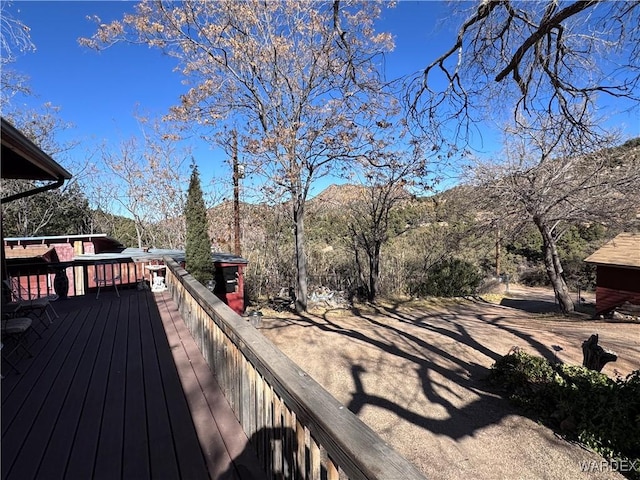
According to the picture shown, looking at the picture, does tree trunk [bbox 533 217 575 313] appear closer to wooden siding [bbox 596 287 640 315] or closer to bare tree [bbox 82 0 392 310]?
wooden siding [bbox 596 287 640 315]

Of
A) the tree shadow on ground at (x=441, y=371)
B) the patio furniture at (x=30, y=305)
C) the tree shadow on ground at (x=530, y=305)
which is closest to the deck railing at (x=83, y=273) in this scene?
the patio furniture at (x=30, y=305)

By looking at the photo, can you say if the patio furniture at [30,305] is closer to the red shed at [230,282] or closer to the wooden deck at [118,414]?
the wooden deck at [118,414]

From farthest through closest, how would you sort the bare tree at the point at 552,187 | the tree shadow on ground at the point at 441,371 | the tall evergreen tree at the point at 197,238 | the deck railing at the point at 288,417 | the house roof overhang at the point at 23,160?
the tall evergreen tree at the point at 197,238
the bare tree at the point at 552,187
the tree shadow on ground at the point at 441,371
the house roof overhang at the point at 23,160
the deck railing at the point at 288,417

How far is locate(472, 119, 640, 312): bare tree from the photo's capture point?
411 inches

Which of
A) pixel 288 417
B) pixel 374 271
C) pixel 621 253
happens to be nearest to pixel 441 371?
pixel 288 417

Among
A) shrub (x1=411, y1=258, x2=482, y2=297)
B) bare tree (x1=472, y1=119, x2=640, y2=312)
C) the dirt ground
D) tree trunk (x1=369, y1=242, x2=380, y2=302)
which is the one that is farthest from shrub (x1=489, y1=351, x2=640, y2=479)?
shrub (x1=411, y1=258, x2=482, y2=297)

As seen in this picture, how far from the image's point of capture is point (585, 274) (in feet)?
75.6

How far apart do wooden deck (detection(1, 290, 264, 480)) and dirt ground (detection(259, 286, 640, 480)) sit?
9.48 ft

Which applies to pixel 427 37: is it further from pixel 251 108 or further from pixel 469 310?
pixel 469 310

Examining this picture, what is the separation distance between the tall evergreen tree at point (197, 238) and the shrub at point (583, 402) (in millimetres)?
8748

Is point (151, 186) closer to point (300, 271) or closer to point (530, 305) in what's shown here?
point (300, 271)

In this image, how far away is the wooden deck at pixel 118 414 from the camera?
1.84 metres

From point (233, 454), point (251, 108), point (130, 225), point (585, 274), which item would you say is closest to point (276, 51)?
point (251, 108)

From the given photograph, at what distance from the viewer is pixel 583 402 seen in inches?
184
